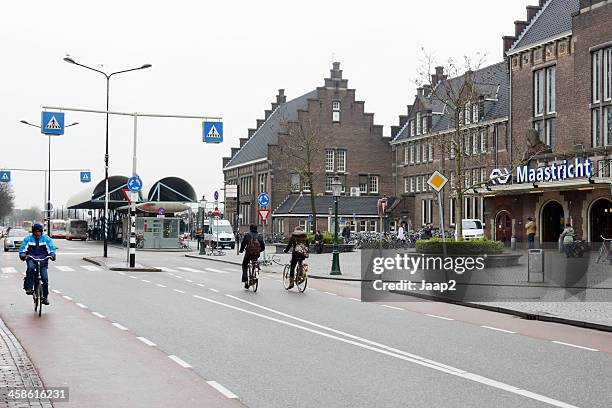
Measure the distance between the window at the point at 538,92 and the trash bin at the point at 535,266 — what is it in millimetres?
30574

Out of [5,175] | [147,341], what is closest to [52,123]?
[147,341]

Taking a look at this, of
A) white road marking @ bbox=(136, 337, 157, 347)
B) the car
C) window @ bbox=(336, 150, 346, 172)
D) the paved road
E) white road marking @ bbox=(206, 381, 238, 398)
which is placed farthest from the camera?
window @ bbox=(336, 150, 346, 172)

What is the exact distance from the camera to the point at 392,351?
10836mm

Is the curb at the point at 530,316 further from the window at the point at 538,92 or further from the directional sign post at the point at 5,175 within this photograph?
the directional sign post at the point at 5,175

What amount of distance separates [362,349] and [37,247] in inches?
289

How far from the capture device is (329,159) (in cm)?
8062

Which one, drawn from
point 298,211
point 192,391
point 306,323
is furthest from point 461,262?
point 298,211

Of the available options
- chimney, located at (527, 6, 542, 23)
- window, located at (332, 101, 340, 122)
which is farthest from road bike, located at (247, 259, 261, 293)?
window, located at (332, 101, 340, 122)

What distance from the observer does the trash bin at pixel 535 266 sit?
21219mm

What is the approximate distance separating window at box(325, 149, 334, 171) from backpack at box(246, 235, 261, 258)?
59.0 m

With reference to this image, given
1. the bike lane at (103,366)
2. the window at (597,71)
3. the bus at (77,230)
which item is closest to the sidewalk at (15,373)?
the bike lane at (103,366)

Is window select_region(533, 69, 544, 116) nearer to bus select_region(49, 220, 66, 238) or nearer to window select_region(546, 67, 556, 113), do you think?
window select_region(546, 67, 556, 113)

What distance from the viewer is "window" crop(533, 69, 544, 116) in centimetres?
4981

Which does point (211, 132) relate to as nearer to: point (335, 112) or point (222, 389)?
point (222, 389)
